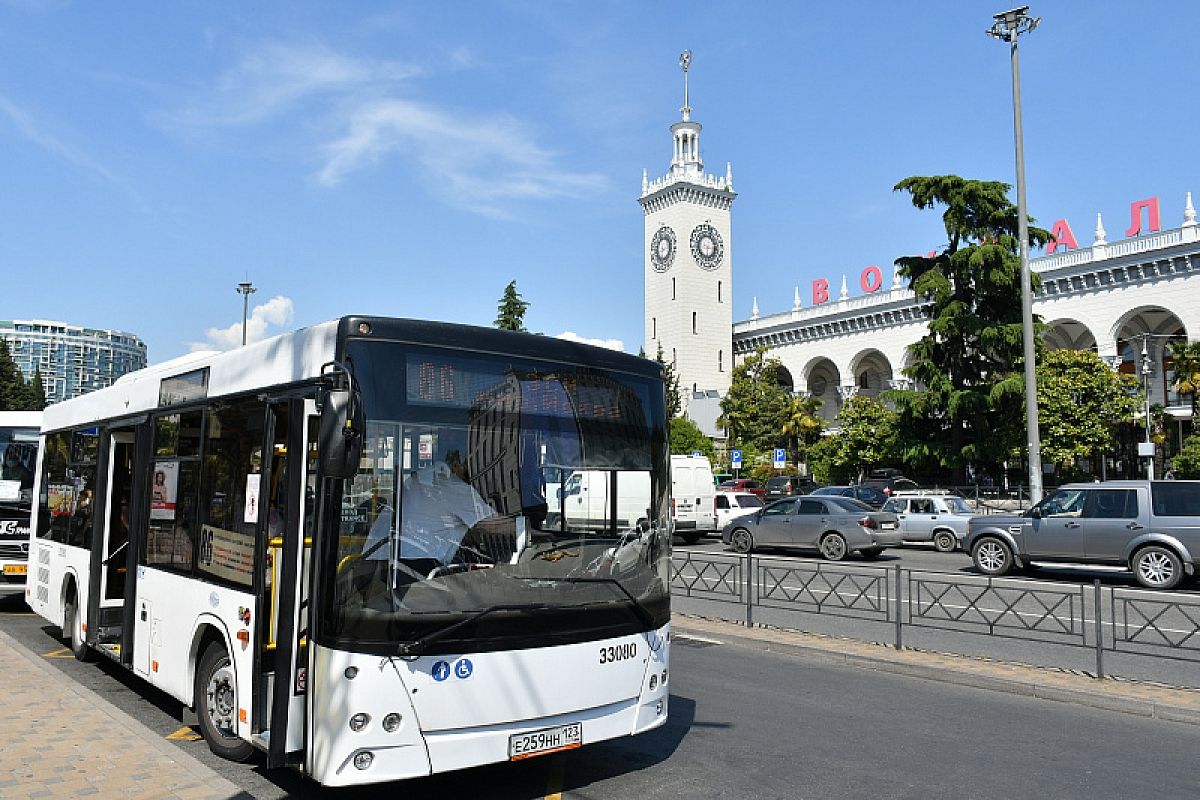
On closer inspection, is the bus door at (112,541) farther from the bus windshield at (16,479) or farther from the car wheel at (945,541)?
the car wheel at (945,541)

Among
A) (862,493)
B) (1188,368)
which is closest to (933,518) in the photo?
(862,493)

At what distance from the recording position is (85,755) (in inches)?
233

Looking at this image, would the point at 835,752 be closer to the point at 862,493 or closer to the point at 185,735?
the point at 185,735

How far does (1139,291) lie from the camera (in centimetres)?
5022

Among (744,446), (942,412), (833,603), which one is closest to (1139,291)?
(942,412)

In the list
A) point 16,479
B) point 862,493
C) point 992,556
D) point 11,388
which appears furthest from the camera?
point 11,388

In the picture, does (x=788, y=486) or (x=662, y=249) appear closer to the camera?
(x=788, y=486)

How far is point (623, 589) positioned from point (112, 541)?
5394 mm

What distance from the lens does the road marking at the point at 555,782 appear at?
5.62 m

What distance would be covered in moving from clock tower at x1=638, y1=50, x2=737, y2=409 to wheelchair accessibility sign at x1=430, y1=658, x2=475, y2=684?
72533 mm

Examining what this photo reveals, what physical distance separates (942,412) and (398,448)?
38.0m

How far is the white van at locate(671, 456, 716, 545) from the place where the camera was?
27656 mm

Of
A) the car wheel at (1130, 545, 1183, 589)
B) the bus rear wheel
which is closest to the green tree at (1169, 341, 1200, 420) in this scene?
the car wheel at (1130, 545, 1183, 589)

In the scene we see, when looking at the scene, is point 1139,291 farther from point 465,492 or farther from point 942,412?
point 465,492
